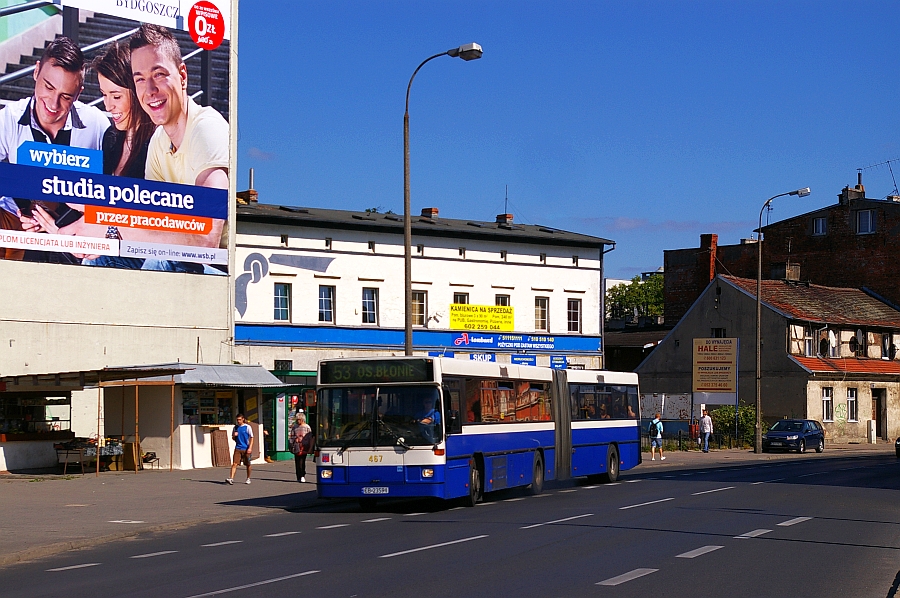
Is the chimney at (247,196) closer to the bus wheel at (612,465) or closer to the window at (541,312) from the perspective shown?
the window at (541,312)

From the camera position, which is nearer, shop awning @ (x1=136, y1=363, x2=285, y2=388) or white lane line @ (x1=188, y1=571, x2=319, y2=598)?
white lane line @ (x1=188, y1=571, x2=319, y2=598)

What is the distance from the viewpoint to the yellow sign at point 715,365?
57.9m

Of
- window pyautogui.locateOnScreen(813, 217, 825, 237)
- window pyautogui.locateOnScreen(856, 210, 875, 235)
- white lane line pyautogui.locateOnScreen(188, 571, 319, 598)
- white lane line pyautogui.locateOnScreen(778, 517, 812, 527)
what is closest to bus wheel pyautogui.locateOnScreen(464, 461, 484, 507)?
white lane line pyautogui.locateOnScreen(778, 517, 812, 527)

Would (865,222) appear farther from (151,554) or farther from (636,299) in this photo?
(151,554)

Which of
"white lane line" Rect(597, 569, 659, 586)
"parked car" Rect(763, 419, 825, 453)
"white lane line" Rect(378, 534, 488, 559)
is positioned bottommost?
"parked car" Rect(763, 419, 825, 453)

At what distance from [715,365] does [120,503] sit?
40516mm

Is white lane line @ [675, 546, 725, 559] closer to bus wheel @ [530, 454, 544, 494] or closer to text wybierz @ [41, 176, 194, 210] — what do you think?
bus wheel @ [530, 454, 544, 494]

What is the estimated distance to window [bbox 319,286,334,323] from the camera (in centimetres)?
4672

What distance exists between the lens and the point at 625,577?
40.2 ft

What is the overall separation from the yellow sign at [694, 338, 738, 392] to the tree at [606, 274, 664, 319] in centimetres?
6092

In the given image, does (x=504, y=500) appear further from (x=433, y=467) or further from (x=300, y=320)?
(x=300, y=320)

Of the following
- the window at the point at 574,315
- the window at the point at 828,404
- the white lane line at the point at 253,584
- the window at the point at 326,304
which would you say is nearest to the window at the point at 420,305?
the window at the point at 326,304

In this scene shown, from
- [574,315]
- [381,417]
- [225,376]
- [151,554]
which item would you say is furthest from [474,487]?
[574,315]

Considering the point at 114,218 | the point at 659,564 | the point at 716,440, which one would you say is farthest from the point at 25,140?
the point at 716,440
